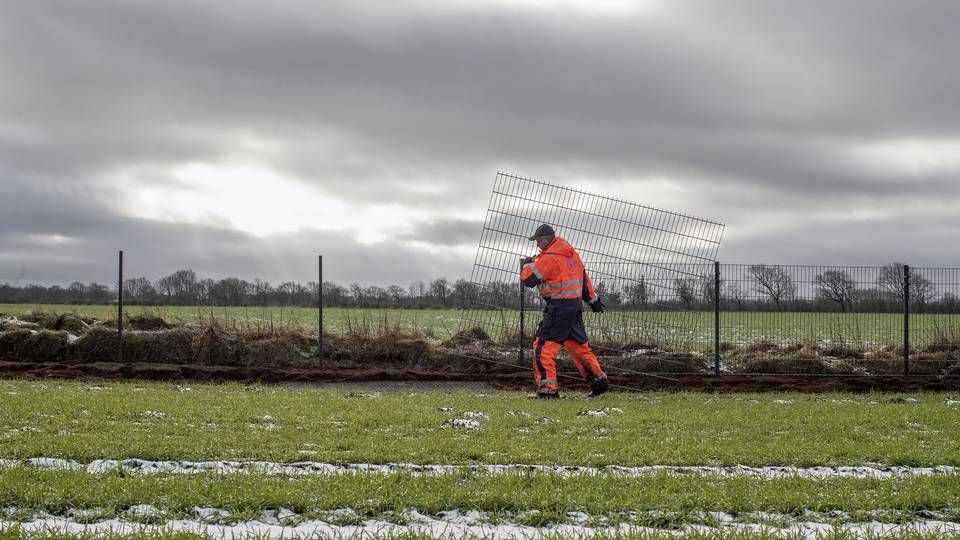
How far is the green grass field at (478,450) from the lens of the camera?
5.96 metres

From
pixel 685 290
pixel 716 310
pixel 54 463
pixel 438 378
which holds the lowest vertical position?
pixel 438 378

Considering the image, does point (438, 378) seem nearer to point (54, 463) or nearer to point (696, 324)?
point (696, 324)

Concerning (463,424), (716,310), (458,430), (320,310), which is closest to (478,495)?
(458,430)

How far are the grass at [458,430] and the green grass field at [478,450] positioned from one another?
0.09 ft

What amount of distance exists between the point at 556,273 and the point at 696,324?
558 centimetres

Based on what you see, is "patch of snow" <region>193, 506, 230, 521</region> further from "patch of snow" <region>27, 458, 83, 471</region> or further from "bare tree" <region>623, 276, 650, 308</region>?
"bare tree" <region>623, 276, 650, 308</region>

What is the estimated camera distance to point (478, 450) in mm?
7910

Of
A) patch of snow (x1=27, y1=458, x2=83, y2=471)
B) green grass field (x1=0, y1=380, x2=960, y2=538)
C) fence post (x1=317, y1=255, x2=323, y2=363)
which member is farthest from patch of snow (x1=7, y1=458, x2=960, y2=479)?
fence post (x1=317, y1=255, x2=323, y2=363)

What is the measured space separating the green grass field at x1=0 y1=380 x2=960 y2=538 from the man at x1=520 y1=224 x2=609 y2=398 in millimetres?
841

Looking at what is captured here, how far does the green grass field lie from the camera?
19.5ft

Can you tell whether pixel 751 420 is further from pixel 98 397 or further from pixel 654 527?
pixel 98 397

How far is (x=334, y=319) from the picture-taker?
25938 millimetres

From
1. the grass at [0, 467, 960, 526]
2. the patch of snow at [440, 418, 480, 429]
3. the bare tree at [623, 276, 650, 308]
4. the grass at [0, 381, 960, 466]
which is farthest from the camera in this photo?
the bare tree at [623, 276, 650, 308]

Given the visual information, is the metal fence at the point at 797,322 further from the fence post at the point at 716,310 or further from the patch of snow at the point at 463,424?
the patch of snow at the point at 463,424
